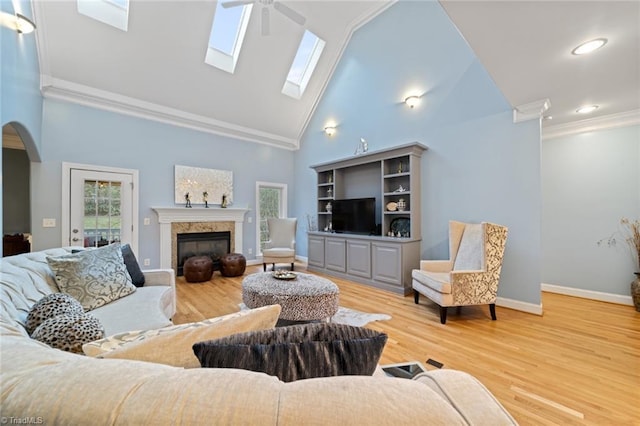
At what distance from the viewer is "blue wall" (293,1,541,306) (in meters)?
3.10

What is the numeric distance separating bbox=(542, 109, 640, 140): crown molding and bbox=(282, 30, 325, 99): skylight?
4322 millimetres

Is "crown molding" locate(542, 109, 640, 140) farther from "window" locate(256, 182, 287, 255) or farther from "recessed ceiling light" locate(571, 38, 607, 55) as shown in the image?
"window" locate(256, 182, 287, 255)

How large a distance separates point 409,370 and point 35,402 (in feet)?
4.84

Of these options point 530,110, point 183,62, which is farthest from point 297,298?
point 183,62

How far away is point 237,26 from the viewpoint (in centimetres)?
448

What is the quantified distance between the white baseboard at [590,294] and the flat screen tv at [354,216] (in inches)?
102

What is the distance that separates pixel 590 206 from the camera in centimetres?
349

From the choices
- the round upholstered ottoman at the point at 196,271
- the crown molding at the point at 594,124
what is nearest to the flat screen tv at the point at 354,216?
the round upholstered ottoman at the point at 196,271

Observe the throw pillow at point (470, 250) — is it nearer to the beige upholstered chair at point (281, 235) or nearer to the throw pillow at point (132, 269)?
the beige upholstered chair at point (281, 235)

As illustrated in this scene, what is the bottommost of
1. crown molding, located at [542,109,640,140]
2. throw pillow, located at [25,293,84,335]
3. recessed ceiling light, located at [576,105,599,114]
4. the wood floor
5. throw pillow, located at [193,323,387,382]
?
the wood floor

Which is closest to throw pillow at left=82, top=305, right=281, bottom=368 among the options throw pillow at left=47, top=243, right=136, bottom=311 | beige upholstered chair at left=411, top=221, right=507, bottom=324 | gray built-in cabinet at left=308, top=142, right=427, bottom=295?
throw pillow at left=47, top=243, right=136, bottom=311

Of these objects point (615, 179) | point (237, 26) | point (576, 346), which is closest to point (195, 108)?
point (237, 26)

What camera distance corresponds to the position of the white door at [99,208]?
3920 millimetres

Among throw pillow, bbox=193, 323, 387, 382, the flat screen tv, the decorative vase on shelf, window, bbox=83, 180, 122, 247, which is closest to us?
throw pillow, bbox=193, 323, 387, 382
